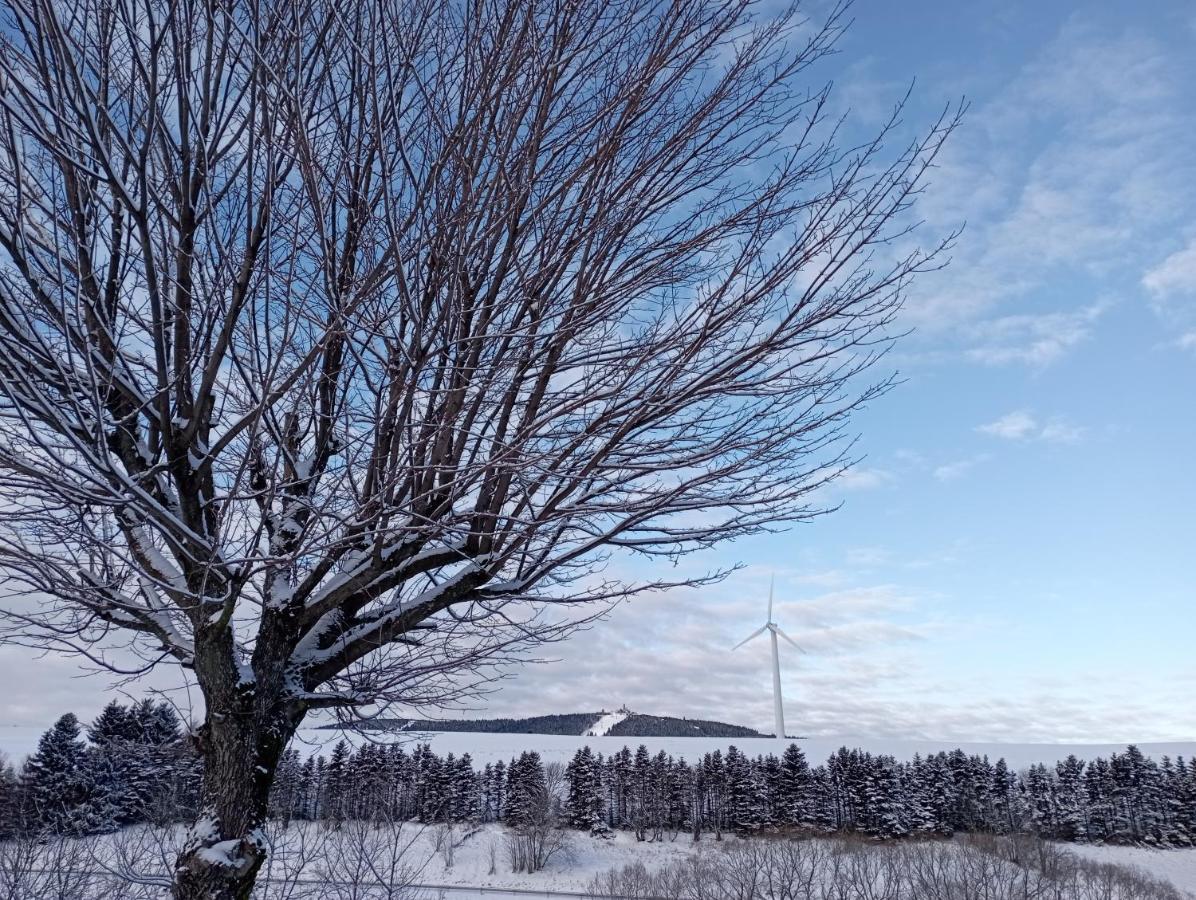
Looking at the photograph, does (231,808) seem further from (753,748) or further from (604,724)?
(604,724)

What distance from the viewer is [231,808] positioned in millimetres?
2963

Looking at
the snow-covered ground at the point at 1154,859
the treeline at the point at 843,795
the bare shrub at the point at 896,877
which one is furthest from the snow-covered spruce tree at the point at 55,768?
the snow-covered ground at the point at 1154,859

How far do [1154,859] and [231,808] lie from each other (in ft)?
223

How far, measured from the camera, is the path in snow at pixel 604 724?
306 ft

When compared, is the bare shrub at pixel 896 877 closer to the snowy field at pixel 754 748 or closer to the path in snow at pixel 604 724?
the snowy field at pixel 754 748

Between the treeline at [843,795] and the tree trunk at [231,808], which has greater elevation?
the tree trunk at [231,808]

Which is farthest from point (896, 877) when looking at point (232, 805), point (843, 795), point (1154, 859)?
point (232, 805)

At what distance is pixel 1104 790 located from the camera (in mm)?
59250

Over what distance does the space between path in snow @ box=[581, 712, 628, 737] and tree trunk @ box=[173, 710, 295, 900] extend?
9128 cm

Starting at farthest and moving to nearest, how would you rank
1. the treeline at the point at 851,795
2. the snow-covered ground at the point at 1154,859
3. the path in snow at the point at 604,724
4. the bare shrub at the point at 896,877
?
1. the path in snow at the point at 604,724
2. the treeline at the point at 851,795
3. the snow-covered ground at the point at 1154,859
4. the bare shrub at the point at 896,877

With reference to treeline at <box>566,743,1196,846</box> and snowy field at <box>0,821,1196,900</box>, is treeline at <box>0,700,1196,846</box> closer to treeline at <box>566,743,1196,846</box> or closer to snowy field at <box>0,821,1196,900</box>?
treeline at <box>566,743,1196,846</box>

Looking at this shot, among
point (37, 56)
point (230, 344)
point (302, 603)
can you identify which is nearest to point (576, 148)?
point (230, 344)

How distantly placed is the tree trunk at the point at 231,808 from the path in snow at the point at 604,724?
91281mm

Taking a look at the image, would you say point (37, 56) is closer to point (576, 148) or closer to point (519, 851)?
point (576, 148)
